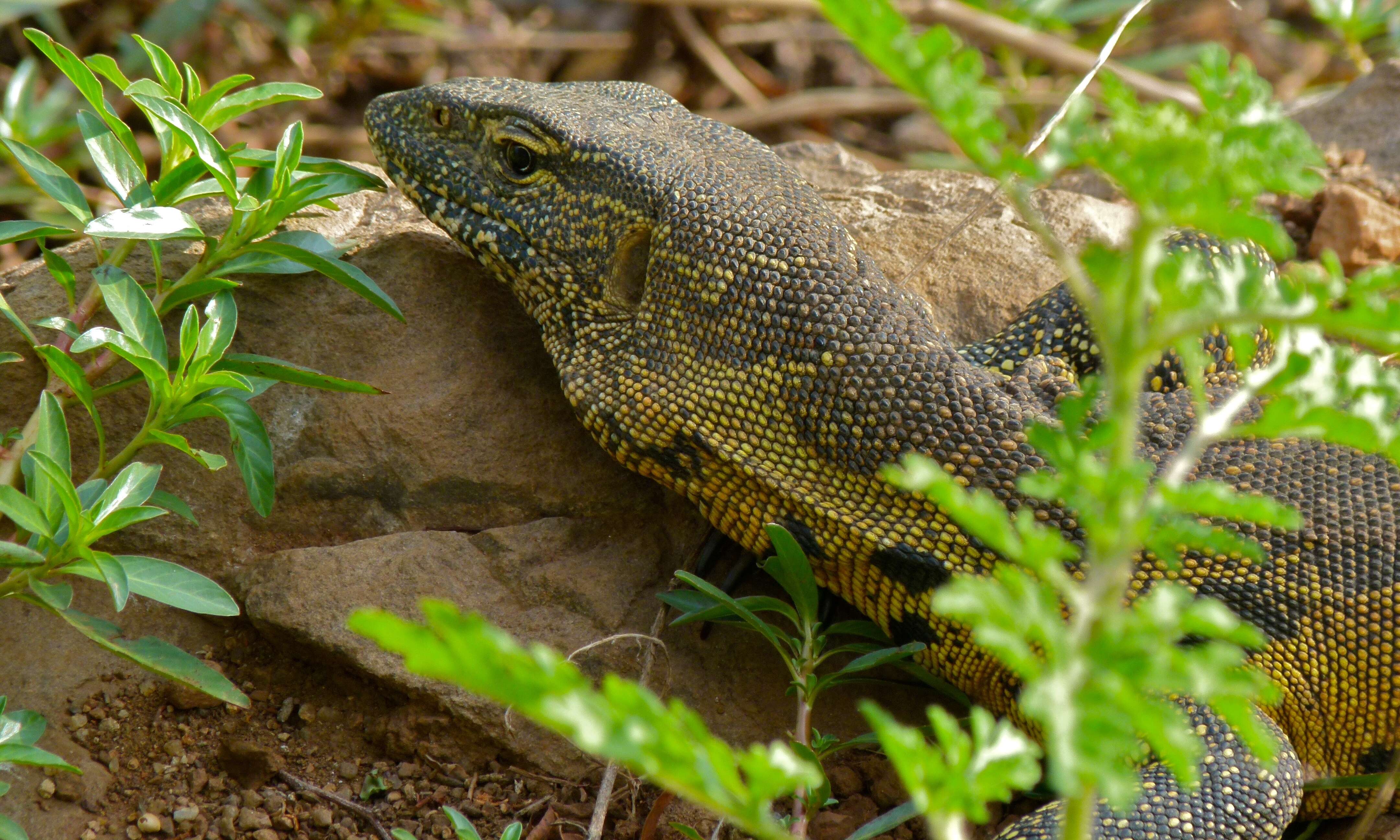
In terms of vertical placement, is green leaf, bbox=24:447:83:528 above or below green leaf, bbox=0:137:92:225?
below

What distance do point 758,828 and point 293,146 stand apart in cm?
267

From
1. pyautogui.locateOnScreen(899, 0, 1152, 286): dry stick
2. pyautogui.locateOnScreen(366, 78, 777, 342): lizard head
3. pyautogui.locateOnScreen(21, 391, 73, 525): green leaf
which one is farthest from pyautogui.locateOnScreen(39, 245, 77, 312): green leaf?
pyautogui.locateOnScreen(899, 0, 1152, 286): dry stick

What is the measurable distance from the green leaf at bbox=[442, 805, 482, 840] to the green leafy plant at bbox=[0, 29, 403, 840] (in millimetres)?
605

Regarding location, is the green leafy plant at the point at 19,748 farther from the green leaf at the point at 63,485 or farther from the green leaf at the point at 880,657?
the green leaf at the point at 880,657

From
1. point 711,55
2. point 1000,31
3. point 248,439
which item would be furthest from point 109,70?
point 711,55

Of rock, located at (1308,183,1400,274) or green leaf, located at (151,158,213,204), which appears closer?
green leaf, located at (151,158,213,204)

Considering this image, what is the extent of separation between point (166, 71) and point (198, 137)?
46 centimetres

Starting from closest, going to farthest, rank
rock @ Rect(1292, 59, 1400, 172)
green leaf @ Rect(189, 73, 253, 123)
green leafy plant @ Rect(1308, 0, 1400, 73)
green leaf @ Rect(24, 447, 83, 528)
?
green leaf @ Rect(24, 447, 83, 528) → green leaf @ Rect(189, 73, 253, 123) → rock @ Rect(1292, 59, 1400, 172) → green leafy plant @ Rect(1308, 0, 1400, 73)

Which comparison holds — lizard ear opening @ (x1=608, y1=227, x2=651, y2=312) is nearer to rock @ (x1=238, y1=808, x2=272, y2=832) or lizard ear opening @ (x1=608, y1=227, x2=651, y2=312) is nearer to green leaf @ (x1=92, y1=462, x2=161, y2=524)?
green leaf @ (x1=92, y1=462, x2=161, y2=524)

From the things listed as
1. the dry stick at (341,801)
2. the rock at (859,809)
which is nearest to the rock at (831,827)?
the rock at (859,809)

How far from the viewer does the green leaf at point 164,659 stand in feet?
9.79

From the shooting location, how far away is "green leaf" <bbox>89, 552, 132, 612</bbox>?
108 inches

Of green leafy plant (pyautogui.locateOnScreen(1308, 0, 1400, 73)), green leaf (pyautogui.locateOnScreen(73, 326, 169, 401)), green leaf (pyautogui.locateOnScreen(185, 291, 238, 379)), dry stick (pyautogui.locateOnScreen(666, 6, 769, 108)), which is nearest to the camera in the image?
green leaf (pyautogui.locateOnScreen(73, 326, 169, 401))

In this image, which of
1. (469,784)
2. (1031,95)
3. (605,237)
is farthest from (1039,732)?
(1031,95)
